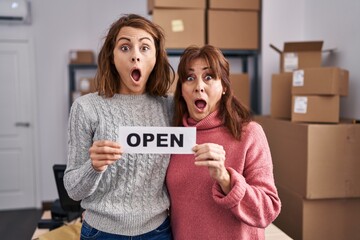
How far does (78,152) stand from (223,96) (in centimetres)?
51

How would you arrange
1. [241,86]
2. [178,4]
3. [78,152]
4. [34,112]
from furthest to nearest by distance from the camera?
[34,112] → [241,86] → [178,4] → [78,152]

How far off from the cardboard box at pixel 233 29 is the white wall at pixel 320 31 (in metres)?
0.10

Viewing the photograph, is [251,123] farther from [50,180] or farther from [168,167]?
[50,180]

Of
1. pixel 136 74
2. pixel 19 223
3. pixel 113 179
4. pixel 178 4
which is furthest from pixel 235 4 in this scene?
pixel 19 223

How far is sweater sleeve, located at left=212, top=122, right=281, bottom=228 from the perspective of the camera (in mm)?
938

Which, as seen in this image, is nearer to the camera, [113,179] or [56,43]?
[113,179]

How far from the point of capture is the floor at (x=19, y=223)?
3.36 m

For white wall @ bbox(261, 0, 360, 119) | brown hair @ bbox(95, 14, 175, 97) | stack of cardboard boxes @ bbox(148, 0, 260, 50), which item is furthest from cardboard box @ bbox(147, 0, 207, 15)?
brown hair @ bbox(95, 14, 175, 97)

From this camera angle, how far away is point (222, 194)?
3.18 feet

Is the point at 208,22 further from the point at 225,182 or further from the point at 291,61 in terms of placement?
the point at 225,182

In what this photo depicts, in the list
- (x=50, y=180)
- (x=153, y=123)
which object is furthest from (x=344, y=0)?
(x=50, y=180)

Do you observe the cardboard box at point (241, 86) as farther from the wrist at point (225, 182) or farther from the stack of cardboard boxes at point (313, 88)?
the wrist at point (225, 182)

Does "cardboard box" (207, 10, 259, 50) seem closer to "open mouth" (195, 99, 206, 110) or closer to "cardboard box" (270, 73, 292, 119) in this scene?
"cardboard box" (270, 73, 292, 119)

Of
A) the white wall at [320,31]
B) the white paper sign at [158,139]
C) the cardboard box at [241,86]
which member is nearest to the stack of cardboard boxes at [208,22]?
the white wall at [320,31]
